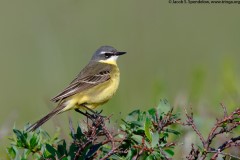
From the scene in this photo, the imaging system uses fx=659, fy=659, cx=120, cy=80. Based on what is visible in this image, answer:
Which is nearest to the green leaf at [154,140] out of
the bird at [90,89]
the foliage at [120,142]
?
the foliage at [120,142]

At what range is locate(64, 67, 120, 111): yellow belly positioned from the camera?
22.4 feet

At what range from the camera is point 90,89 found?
712 cm

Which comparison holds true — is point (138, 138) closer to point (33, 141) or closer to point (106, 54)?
point (33, 141)

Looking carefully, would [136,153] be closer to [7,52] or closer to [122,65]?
[122,65]

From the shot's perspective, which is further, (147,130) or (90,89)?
(90,89)

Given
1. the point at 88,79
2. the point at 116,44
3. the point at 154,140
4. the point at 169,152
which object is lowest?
the point at 116,44

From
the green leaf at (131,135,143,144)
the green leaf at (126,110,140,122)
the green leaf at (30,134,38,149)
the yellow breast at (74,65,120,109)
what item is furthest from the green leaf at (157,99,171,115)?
the yellow breast at (74,65,120,109)

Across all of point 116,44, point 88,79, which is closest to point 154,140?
point 88,79

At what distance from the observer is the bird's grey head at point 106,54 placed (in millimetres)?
8023

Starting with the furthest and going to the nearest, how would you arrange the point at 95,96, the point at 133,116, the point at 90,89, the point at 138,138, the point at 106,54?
the point at 106,54
the point at 90,89
the point at 95,96
the point at 133,116
the point at 138,138

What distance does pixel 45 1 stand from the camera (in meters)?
12.3

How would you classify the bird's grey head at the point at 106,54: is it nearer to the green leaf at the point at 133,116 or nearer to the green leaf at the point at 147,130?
the green leaf at the point at 133,116

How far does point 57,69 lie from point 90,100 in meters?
1.70

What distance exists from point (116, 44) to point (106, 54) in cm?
312
